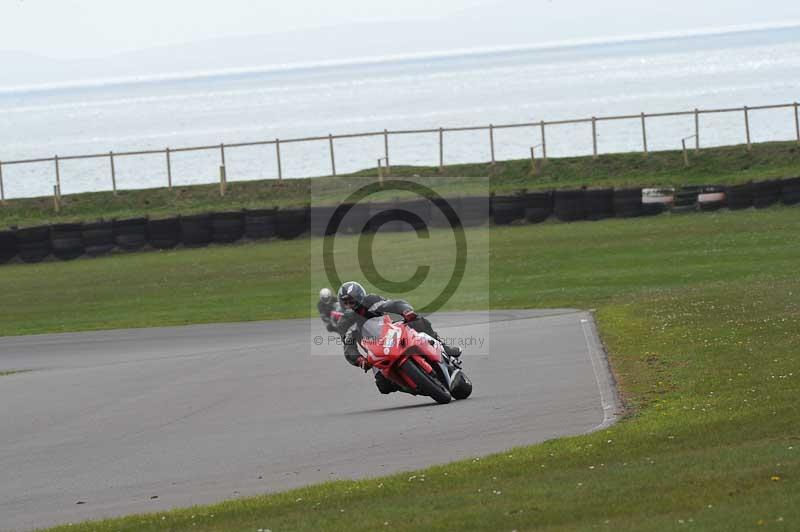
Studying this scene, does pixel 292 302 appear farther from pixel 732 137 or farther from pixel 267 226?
pixel 732 137

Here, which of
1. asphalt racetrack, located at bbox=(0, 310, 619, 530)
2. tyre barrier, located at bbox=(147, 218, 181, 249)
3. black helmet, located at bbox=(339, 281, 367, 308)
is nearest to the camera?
asphalt racetrack, located at bbox=(0, 310, 619, 530)

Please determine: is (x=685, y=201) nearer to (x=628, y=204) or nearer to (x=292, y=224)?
(x=628, y=204)

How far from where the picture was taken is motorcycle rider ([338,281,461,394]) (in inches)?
547

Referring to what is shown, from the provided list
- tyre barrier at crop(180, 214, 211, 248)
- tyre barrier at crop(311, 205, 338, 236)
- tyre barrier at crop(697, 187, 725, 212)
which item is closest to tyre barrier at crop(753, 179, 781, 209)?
tyre barrier at crop(697, 187, 725, 212)

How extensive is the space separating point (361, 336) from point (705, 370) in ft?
12.7

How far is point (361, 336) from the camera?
14.4 meters

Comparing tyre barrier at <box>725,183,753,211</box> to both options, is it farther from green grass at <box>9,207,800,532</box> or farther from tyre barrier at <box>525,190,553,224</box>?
tyre barrier at <box>525,190,553,224</box>

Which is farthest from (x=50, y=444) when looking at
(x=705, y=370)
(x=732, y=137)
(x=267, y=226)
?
(x=732, y=137)

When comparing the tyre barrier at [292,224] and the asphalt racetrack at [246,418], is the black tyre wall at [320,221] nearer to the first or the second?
the tyre barrier at [292,224]

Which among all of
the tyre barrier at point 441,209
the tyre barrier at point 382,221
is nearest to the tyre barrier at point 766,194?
the tyre barrier at point 441,209

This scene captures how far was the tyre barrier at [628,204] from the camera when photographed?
39250 millimetres

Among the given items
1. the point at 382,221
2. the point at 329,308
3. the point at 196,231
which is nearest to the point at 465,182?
the point at 382,221

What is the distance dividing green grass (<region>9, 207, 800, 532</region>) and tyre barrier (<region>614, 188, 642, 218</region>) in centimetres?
337

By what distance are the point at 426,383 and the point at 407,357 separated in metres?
0.46
